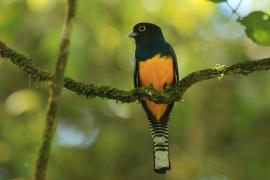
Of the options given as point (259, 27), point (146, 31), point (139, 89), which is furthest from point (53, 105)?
point (146, 31)

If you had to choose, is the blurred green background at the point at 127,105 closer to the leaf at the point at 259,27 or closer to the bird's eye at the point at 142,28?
the bird's eye at the point at 142,28

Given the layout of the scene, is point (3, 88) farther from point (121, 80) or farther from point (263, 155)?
point (263, 155)

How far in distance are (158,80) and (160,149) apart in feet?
1.69

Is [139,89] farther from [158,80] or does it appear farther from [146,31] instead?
[146,31]

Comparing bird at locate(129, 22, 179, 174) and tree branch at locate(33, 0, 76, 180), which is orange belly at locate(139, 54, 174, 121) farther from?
tree branch at locate(33, 0, 76, 180)

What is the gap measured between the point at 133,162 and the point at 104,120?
804mm

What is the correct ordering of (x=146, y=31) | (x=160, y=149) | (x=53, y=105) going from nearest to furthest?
(x=53, y=105) < (x=160, y=149) < (x=146, y=31)

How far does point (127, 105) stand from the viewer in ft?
33.2

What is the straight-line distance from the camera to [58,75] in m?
3.06

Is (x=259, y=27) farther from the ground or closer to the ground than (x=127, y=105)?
closer to the ground

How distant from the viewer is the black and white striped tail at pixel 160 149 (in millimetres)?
5106

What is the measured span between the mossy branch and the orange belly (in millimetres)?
682

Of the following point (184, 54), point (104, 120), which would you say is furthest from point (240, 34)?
point (104, 120)

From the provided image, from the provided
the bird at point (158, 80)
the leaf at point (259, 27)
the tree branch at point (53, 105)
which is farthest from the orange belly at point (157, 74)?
the tree branch at point (53, 105)
